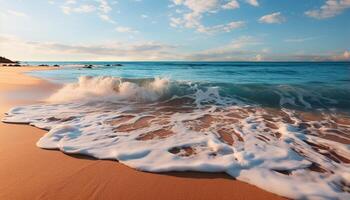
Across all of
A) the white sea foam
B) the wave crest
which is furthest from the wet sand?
the wave crest

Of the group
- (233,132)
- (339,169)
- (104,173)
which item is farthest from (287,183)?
(104,173)

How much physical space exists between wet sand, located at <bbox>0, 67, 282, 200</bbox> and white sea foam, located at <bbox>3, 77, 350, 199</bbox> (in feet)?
0.60

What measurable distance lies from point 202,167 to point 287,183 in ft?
3.56

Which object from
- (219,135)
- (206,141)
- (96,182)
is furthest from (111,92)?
(96,182)

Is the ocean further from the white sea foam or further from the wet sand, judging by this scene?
the wet sand

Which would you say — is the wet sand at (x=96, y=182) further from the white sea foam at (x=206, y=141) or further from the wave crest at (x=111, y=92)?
the wave crest at (x=111, y=92)

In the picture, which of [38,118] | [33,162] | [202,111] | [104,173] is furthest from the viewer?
[202,111]

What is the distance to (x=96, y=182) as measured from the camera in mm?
2928

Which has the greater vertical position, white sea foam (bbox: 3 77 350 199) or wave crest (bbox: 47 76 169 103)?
wave crest (bbox: 47 76 169 103)

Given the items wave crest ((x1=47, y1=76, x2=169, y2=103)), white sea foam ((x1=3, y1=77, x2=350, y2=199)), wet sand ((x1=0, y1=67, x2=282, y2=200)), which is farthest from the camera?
wave crest ((x1=47, y1=76, x2=169, y2=103))

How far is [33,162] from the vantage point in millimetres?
3416

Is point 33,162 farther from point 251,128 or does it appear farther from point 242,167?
point 251,128

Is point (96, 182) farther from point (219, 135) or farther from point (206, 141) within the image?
point (219, 135)

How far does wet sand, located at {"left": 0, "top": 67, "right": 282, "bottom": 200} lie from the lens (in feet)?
8.80
